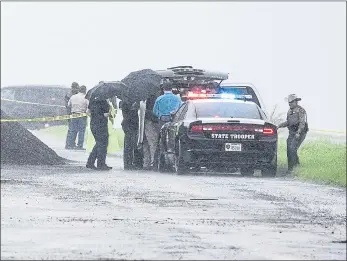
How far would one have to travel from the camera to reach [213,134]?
22188 mm

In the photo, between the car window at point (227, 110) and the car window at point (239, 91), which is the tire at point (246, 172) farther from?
the car window at point (239, 91)

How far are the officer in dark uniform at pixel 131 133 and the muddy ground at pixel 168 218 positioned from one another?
3.23 m

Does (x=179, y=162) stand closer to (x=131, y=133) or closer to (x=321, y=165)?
A: (x=321, y=165)

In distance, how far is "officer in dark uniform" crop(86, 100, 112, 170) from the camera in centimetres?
2455

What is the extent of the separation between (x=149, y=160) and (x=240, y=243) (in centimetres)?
1364

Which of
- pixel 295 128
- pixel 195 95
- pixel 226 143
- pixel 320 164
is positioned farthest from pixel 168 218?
pixel 195 95

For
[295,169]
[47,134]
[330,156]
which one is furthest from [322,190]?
[47,134]

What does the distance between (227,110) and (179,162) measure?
1.37 metres

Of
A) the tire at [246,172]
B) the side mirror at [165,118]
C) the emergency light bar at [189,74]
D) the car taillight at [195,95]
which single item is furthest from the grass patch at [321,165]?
the side mirror at [165,118]

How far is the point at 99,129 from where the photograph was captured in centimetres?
2473

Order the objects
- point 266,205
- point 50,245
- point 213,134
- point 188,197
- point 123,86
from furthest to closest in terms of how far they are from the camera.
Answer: point 123,86 → point 213,134 → point 188,197 → point 266,205 → point 50,245

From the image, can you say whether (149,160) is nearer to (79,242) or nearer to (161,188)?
(161,188)

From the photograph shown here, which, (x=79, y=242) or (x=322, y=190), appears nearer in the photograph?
(x=79, y=242)

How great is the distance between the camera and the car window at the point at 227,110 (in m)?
22.9
